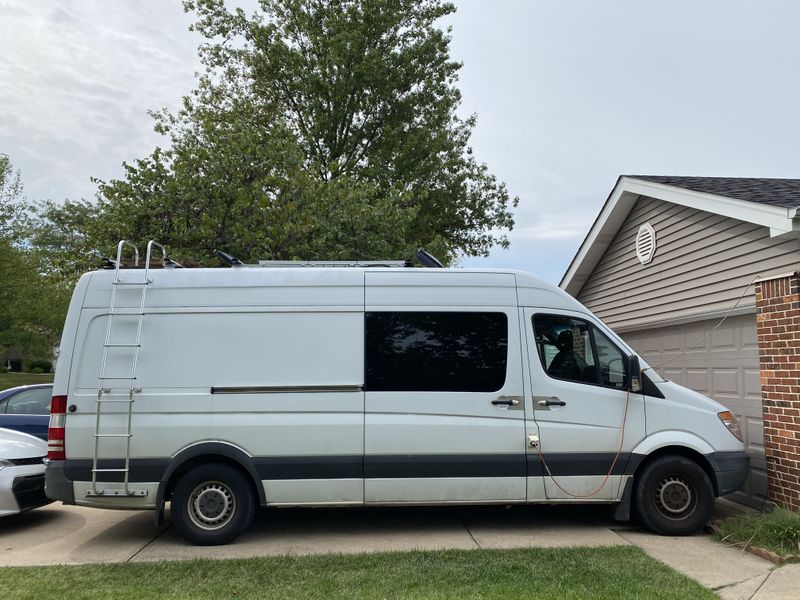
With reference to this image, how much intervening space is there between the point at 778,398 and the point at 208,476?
5641 millimetres

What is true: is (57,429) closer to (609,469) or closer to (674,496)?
(609,469)

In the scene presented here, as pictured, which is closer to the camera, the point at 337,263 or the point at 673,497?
the point at 673,497

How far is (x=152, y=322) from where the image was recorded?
6.01 metres

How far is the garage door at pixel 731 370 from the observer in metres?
6.93

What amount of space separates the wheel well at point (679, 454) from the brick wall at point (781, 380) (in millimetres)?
782

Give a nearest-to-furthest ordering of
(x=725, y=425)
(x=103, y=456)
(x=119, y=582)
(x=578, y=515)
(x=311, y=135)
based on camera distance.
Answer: (x=119, y=582) < (x=103, y=456) < (x=725, y=425) < (x=578, y=515) < (x=311, y=135)

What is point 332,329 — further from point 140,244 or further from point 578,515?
point 140,244

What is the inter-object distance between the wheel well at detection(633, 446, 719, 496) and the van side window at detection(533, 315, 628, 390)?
711mm

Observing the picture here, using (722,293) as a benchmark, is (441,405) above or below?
below

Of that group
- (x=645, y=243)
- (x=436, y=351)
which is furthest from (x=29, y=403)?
(x=645, y=243)

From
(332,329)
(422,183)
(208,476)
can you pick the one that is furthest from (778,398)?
(422,183)

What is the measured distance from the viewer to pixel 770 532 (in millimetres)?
5504

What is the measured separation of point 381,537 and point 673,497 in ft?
9.35

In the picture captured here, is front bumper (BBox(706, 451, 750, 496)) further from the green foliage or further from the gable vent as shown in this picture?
the gable vent
